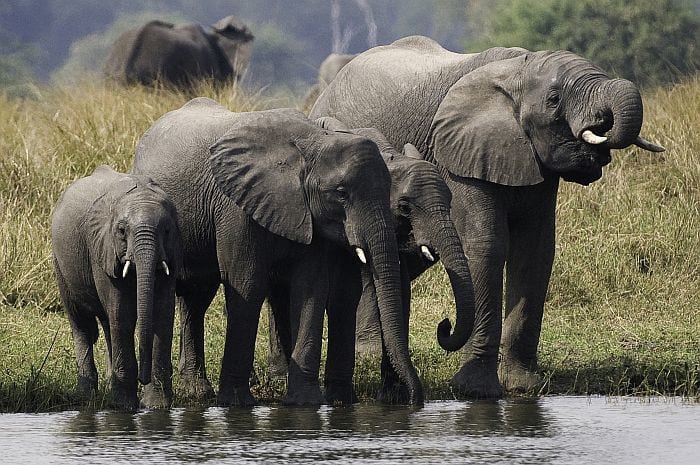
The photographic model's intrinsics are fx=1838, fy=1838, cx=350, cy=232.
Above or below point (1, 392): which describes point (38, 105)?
above

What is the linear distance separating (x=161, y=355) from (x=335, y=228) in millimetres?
1112

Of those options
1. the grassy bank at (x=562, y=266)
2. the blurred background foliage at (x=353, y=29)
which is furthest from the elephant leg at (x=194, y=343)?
the blurred background foliage at (x=353, y=29)

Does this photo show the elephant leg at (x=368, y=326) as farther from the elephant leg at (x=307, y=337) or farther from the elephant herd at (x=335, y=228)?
the elephant leg at (x=307, y=337)

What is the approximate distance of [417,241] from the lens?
30.7 feet

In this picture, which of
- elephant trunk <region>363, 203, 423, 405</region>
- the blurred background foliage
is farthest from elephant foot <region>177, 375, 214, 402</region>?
the blurred background foliage

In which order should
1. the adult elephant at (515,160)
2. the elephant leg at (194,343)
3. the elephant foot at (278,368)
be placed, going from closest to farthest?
the adult elephant at (515,160)
the elephant leg at (194,343)
the elephant foot at (278,368)

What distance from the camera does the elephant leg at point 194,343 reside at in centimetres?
1014

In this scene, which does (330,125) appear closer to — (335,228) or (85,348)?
(335,228)

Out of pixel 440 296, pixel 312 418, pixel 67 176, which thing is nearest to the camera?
pixel 312 418

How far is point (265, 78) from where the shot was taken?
90.0m

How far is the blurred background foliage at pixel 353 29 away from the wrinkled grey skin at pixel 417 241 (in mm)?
10801

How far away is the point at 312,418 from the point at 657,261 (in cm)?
580

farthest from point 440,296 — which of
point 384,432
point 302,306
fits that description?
point 384,432

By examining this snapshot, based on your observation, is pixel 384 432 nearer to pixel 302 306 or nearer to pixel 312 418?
pixel 312 418
